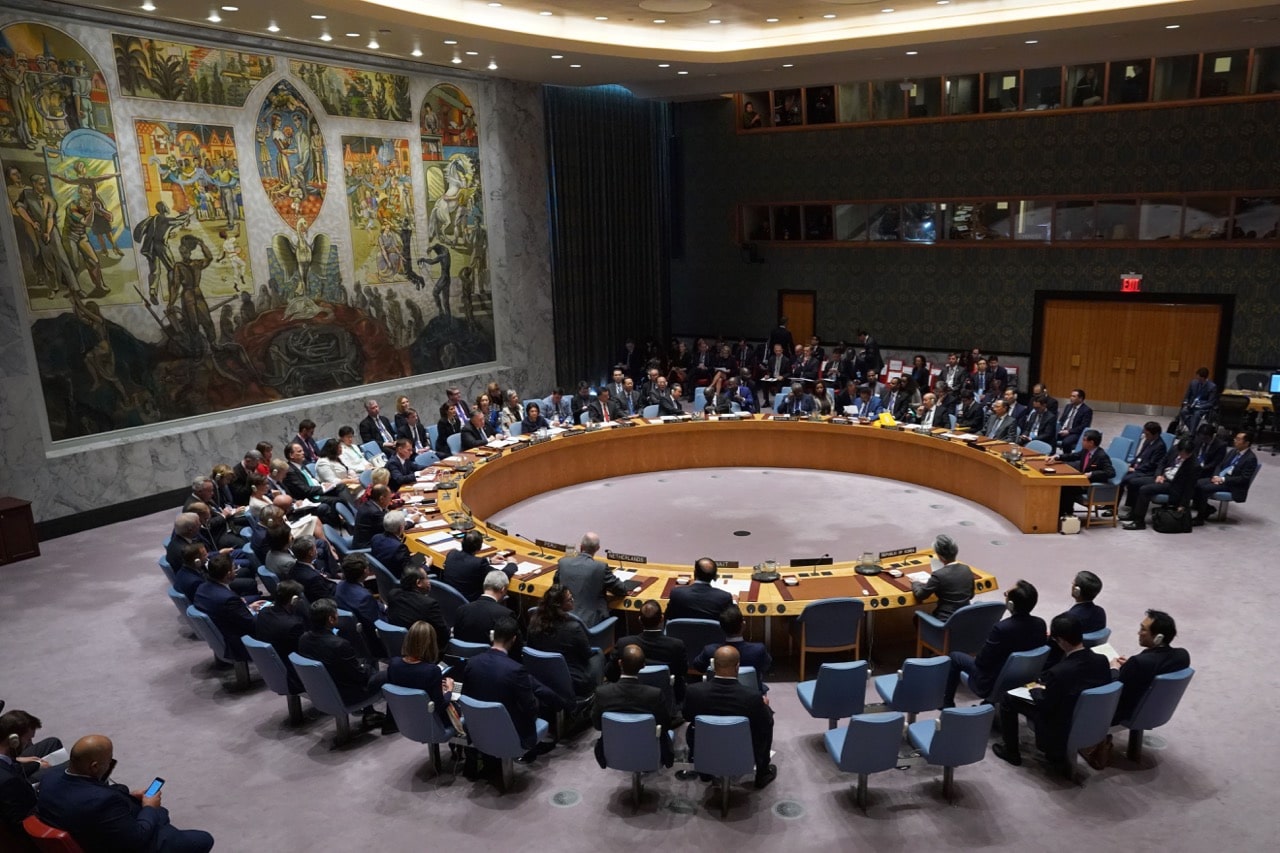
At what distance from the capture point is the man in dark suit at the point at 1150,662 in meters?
5.48

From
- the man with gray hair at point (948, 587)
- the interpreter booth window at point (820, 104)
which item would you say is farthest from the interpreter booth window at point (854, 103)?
the man with gray hair at point (948, 587)

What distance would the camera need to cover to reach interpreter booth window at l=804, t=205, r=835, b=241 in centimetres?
1888

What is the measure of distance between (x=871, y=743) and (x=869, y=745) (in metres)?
0.02

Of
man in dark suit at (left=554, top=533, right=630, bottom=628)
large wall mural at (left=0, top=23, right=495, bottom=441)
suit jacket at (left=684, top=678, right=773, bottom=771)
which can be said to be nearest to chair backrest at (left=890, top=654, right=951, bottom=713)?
suit jacket at (left=684, top=678, right=773, bottom=771)

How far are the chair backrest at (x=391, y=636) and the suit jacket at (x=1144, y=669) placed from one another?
462 cm

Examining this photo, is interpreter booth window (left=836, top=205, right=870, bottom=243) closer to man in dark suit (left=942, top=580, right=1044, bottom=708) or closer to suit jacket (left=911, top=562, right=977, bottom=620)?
suit jacket (left=911, top=562, right=977, bottom=620)

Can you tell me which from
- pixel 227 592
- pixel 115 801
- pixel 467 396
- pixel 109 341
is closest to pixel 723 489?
pixel 467 396

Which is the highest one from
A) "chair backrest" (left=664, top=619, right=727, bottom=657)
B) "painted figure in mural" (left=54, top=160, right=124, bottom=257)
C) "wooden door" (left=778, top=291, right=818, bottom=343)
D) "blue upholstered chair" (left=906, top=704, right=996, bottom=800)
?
"painted figure in mural" (left=54, top=160, right=124, bottom=257)

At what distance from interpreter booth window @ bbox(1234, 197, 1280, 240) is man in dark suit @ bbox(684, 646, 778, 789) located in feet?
47.1

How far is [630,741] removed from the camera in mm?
5117

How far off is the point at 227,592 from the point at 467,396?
9.59 m

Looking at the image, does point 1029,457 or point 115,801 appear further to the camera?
point 1029,457

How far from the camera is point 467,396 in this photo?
52.9 ft

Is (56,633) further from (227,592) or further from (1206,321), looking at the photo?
(1206,321)
